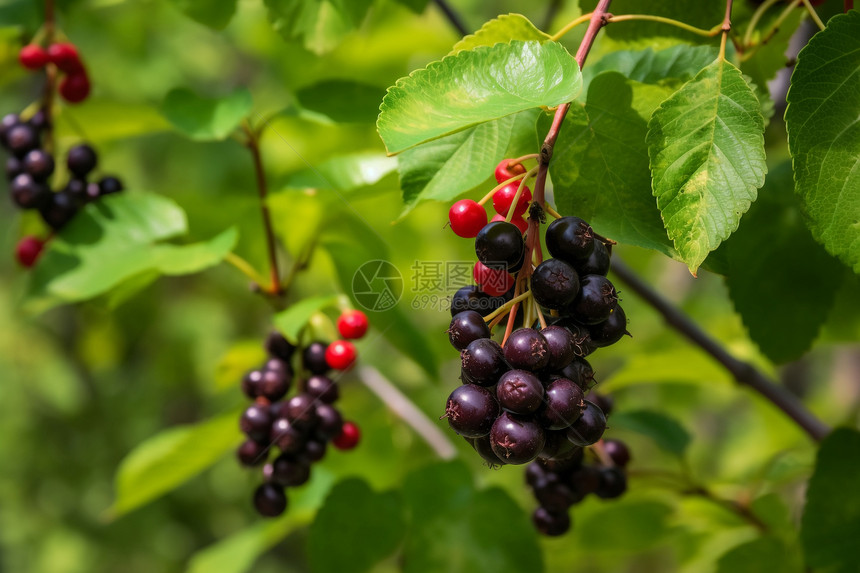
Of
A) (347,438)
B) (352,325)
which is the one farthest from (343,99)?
(347,438)

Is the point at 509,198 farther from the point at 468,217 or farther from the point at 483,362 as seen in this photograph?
the point at 483,362

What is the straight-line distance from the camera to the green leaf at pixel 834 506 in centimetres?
134

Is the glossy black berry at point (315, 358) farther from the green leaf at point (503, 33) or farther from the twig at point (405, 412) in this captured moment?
the green leaf at point (503, 33)

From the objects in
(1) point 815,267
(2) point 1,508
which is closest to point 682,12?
(1) point 815,267

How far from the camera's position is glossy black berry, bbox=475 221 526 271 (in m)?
0.78

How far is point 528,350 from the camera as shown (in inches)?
29.3

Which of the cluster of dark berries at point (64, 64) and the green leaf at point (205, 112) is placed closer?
the green leaf at point (205, 112)

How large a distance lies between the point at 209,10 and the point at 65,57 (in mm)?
476

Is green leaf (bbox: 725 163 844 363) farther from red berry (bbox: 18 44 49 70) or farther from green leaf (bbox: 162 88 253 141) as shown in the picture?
red berry (bbox: 18 44 49 70)

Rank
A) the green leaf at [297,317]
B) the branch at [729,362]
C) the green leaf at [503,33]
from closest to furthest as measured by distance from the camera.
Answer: the green leaf at [503,33] < the green leaf at [297,317] < the branch at [729,362]

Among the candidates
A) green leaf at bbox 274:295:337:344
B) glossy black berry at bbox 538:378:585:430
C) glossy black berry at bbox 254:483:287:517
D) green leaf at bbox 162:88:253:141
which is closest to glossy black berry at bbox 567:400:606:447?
glossy black berry at bbox 538:378:585:430

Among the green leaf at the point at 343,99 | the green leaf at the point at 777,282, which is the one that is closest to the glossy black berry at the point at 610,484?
the green leaf at the point at 777,282

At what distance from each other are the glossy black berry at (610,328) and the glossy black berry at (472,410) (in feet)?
0.47

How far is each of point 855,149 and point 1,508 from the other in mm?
5306
